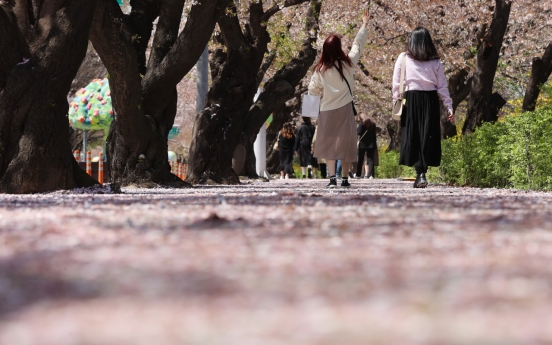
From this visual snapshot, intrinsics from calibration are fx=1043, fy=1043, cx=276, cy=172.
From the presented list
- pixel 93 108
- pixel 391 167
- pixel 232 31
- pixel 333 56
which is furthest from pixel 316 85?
pixel 391 167

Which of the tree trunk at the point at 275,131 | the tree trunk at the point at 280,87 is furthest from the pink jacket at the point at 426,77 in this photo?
the tree trunk at the point at 275,131

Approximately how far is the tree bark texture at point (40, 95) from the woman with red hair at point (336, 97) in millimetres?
3568

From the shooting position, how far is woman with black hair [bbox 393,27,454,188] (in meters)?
13.7

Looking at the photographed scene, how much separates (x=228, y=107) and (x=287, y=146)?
43.9 ft

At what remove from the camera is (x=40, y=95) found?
11250 mm

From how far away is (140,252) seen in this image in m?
4.37

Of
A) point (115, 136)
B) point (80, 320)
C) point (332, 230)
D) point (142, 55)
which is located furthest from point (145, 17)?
point (80, 320)

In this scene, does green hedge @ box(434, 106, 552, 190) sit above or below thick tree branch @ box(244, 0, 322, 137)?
below

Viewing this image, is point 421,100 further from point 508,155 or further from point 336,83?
point 508,155

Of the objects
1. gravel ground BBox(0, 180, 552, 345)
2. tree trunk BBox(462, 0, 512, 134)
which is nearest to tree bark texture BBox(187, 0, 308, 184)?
tree trunk BBox(462, 0, 512, 134)

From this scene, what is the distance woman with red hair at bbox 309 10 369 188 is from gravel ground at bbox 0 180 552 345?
7889 mm

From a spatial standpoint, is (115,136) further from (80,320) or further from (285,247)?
(80,320)

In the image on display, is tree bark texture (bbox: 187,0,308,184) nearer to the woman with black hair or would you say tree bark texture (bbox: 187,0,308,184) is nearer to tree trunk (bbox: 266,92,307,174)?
the woman with black hair

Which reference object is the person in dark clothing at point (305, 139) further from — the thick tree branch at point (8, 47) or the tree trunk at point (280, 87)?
the thick tree branch at point (8, 47)
